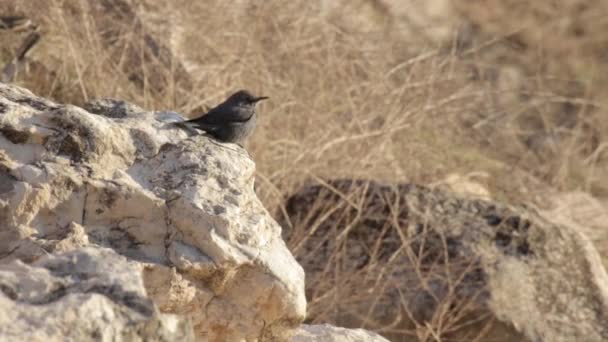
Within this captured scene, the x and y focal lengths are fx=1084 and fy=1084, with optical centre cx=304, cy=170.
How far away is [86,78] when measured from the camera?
5.79 meters

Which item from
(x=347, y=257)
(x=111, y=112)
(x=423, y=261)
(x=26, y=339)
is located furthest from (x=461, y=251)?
(x=26, y=339)

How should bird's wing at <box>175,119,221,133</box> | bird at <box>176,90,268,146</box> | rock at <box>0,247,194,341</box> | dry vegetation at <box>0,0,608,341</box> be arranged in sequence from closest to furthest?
rock at <box>0,247,194,341</box>, bird's wing at <box>175,119,221,133</box>, bird at <box>176,90,268,146</box>, dry vegetation at <box>0,0,608,341</box>

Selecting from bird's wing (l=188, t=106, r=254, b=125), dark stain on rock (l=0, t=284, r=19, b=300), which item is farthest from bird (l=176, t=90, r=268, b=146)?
dark stain on rock (l=0, t=284, r=19, b=300)

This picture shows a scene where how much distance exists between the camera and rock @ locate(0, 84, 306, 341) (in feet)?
8.37

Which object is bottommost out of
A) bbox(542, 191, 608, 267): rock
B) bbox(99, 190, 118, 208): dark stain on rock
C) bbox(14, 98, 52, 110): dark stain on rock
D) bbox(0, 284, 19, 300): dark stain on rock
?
bbox(542, 191, 608, 267): rock

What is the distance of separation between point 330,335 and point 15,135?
1042mm

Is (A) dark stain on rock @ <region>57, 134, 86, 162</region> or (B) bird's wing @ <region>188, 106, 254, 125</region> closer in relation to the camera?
(A) dark stain on rock @ <region>57, 134, 86, 162</region>

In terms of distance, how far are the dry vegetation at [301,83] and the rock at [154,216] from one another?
6.42ft

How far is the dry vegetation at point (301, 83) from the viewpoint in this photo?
5.74 m

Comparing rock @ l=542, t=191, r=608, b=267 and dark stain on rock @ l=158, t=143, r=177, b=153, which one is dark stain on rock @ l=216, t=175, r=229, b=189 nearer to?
dark stain on rock @ l=158, t=143, r=177, b=153

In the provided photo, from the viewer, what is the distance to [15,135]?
2676 millimetres

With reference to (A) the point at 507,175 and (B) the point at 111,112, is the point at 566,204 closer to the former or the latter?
(A) the point at 507,175

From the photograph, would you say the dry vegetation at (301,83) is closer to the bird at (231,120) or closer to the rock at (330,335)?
the bird at (231,120)

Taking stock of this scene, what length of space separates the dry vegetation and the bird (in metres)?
1.19
